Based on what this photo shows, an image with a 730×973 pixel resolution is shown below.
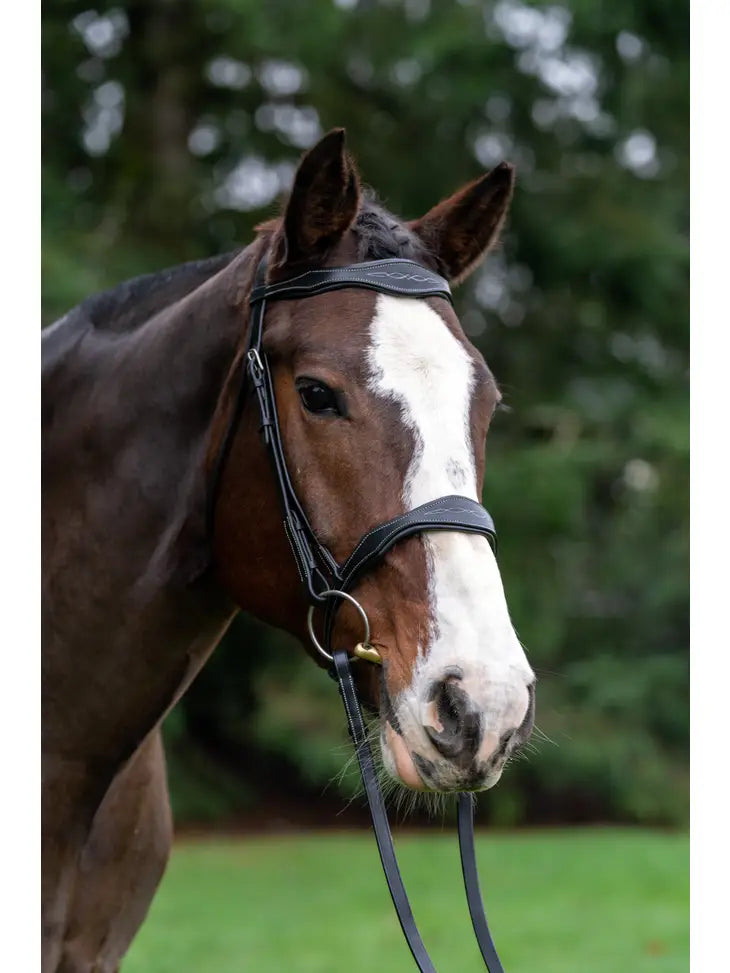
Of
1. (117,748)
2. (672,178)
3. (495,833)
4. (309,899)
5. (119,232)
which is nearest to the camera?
(117,748)

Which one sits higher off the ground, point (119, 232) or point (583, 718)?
point (119, 232)

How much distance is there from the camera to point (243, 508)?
70.7 inches

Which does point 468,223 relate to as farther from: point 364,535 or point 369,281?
point 364,535

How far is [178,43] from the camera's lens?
6.52 metres

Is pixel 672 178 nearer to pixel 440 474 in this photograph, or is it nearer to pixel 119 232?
pixel 119 232

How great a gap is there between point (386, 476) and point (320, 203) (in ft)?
1.62

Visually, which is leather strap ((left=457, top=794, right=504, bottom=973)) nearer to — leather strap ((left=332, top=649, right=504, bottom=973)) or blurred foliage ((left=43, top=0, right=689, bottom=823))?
leather strap ((left=332, top=649, right=504, bottom=973))

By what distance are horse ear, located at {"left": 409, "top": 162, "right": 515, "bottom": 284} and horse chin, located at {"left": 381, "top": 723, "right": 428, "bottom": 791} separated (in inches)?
33.6

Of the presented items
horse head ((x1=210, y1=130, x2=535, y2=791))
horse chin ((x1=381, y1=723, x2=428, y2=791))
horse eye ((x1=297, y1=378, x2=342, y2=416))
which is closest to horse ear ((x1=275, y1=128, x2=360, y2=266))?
horse head ((x1=210, y1=130, x2=535, y2=791))

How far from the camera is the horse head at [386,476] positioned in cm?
144

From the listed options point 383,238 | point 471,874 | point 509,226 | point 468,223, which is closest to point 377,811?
point 471,874

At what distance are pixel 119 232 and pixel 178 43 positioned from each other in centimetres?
119
